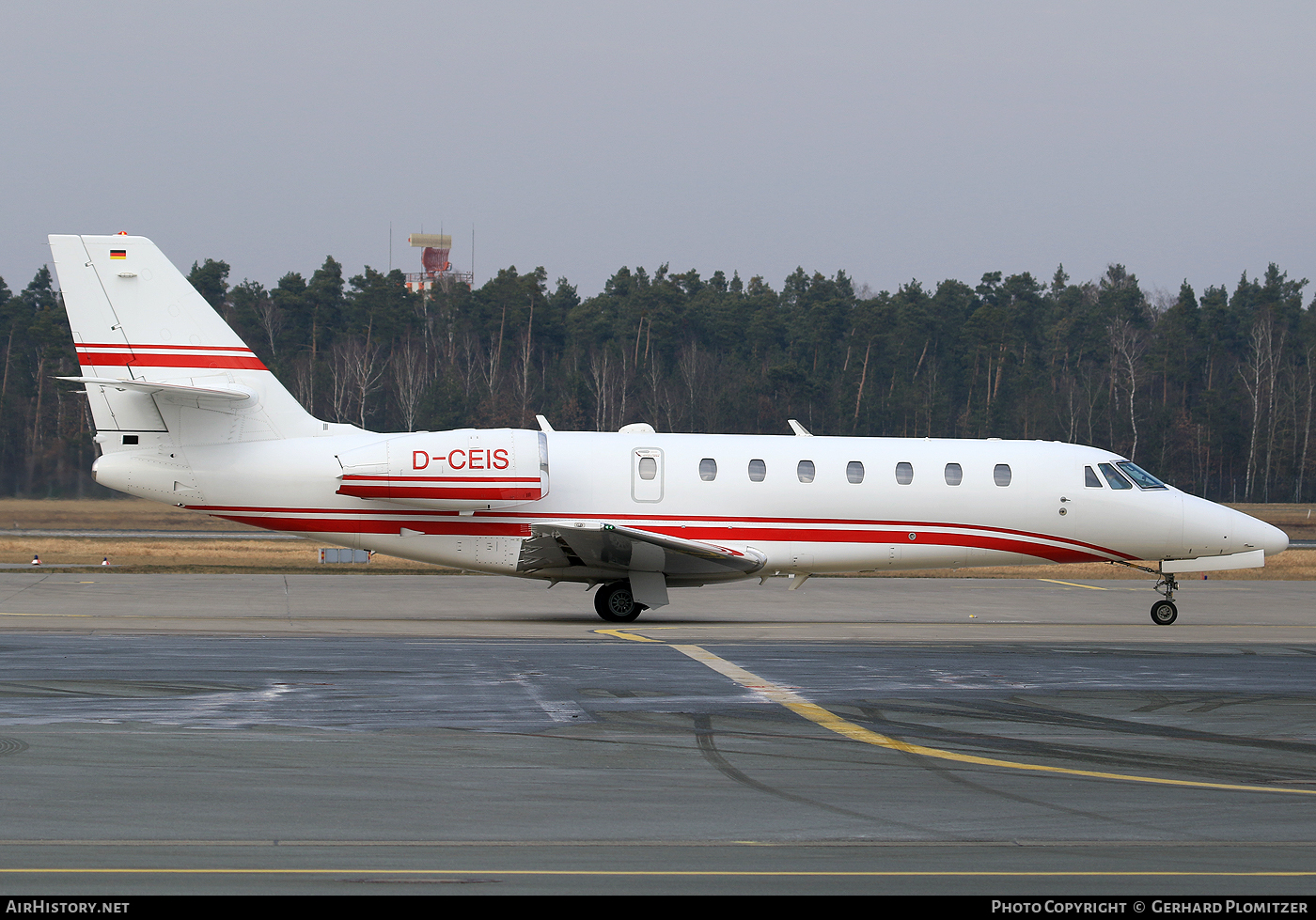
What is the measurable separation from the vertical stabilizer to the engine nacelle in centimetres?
174

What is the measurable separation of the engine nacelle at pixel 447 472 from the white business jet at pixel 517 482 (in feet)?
0.09

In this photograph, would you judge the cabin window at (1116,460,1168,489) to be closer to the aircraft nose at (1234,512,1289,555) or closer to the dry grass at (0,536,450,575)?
the aircraft nose at (1234,512,1289,555)

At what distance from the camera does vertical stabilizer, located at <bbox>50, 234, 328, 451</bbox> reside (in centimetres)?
2022

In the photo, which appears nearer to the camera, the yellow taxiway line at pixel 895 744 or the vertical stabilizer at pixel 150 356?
the yellow taxiway line at pixel 895 744

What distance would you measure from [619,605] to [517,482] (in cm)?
266

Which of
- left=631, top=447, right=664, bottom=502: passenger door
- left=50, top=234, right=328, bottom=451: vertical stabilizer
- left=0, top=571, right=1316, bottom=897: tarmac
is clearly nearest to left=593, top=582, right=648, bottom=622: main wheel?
left=631, top=447, right=664, bottom=502: passenger door

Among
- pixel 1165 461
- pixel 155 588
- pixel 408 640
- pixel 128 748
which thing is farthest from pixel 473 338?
pixel 128 748

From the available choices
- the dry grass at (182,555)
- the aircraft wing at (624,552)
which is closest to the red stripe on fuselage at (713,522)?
the aircraft wing at (624,552)

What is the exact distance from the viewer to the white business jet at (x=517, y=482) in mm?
20312

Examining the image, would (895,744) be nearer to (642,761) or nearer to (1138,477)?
(642,761)

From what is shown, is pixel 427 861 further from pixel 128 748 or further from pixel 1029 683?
pixel 1029 683

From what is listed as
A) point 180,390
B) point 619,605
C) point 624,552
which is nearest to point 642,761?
point 624,552

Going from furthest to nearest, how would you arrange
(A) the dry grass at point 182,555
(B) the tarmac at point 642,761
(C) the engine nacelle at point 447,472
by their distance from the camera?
(A) the dry grass at point 182,555 < (C) the engine nacelle at point 447,472 < (B) the tarmac at point 642,761

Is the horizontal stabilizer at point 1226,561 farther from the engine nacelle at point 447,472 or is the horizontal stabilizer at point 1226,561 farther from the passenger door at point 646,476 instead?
the engine nacelle at point 447,472
